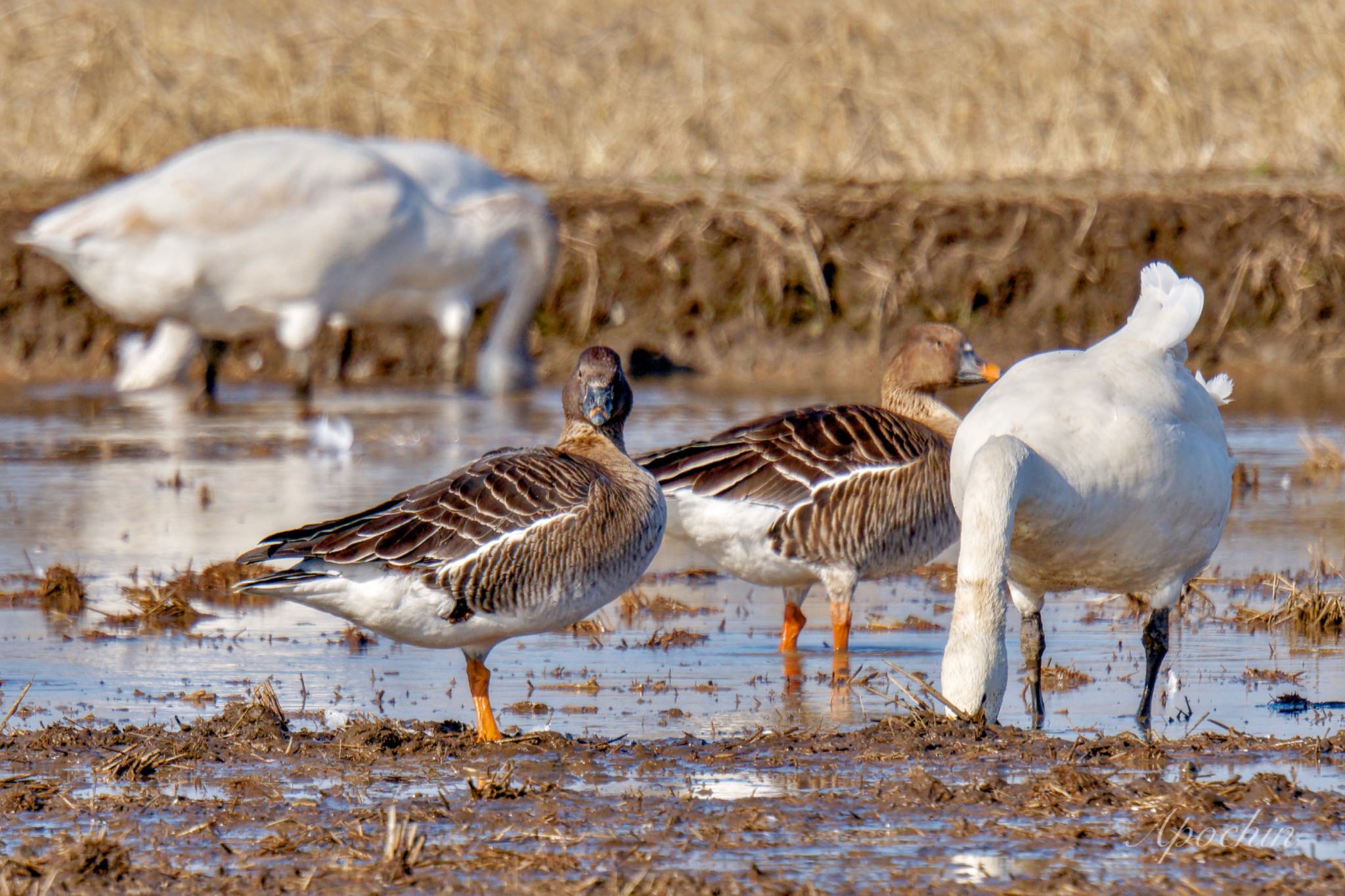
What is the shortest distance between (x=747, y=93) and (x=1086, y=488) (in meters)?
13.9

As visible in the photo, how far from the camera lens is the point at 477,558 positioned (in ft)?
20.4

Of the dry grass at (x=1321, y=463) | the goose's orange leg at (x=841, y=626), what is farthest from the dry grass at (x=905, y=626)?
the dry grass at (x=1321, y=463)

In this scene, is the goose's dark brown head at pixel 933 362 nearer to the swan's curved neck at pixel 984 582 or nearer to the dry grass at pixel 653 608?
the dry grass at pixel 653 608

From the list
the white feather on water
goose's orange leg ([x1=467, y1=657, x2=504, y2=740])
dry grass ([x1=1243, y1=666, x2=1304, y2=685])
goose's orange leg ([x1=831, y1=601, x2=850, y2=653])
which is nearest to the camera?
goose's orange leg ([x1=467, y1=657, x2=504, y2=740])

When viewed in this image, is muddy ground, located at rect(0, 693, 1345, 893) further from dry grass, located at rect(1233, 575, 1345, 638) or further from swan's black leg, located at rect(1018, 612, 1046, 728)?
dry grass, located at rect(1233, 575, 1345, 638)

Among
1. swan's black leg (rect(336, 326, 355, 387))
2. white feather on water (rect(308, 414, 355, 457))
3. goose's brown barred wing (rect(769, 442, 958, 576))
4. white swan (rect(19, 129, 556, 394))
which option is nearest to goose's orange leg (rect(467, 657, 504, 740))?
goose's brown barred wing (rect(769, 442, 958, 576))

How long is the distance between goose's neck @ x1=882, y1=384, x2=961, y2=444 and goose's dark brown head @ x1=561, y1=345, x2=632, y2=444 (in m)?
2.13

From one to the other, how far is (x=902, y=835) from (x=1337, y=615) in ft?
11.6

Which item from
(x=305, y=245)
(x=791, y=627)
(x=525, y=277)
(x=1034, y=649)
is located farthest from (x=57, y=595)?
(x=525, y=277)

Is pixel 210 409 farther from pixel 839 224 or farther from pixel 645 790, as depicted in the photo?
pixel 645 790

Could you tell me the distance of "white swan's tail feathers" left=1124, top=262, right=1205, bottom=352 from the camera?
6965 mm

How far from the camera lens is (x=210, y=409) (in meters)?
15.4

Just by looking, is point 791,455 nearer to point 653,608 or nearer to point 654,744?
point 653,608

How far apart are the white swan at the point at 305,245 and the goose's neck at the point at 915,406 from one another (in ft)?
23.3
